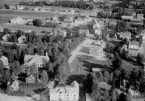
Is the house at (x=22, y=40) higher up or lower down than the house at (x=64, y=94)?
higher up

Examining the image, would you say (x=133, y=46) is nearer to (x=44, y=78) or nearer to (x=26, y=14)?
(x=44, y=78)

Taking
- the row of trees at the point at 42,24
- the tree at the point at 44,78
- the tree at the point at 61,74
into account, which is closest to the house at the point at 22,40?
the row of trees at the point at 42,24

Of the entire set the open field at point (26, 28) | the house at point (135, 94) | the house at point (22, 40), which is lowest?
the house at point (135, 94)

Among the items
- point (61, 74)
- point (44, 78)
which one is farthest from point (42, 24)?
point (44, 78)

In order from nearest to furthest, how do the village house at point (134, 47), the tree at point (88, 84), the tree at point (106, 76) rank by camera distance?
the tree at point (88, 84) → the tree at point (106, 76) → the village house at point (134, 47)

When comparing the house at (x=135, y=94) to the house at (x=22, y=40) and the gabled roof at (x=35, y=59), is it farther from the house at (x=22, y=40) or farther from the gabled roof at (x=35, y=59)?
the house at (x=22, y=40)

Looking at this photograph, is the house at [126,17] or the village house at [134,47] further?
the house at [126,17]

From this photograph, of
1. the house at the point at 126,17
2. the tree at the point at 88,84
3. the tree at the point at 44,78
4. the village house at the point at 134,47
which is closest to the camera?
the tree at the point at 88,84

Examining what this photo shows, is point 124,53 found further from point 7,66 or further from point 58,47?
point 7,66

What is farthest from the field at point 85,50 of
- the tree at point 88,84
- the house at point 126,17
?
the house at point 126,17

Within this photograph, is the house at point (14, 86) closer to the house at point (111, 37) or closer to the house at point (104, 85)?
the house at point (104, 85)

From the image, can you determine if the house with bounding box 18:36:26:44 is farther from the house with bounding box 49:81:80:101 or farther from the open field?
the house with bounding box 49:81:80:101
